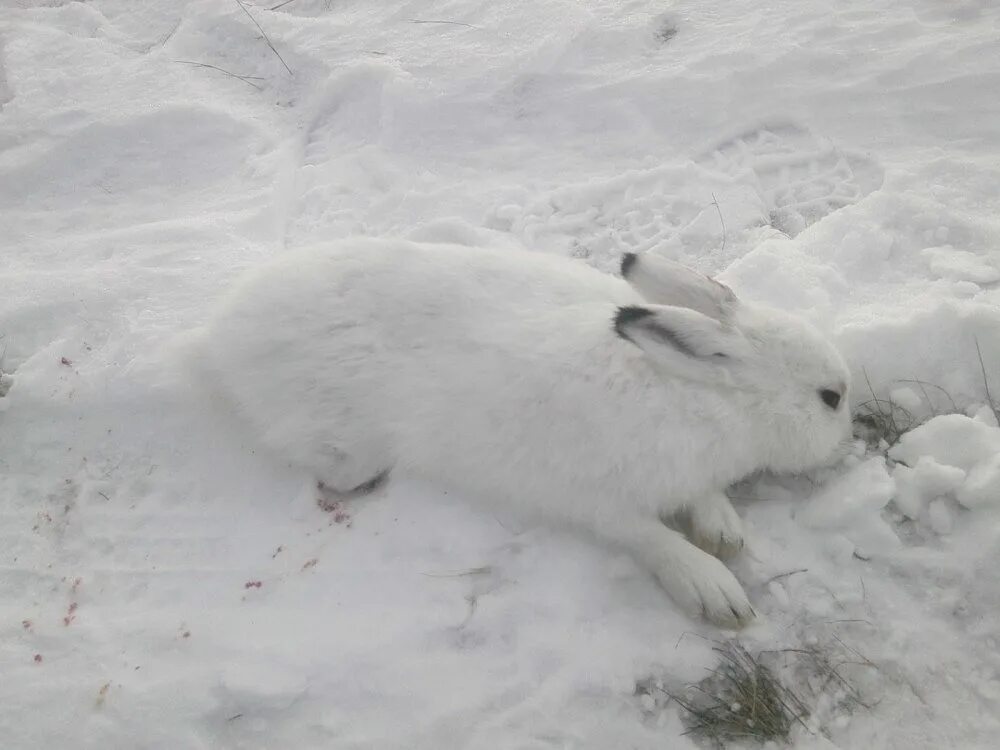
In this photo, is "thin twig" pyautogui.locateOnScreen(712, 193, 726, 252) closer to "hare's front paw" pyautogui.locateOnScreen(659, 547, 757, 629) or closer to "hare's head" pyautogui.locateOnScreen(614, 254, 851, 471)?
"hare's head" pyautogui.locateOnScreen(614, 254, 851, 471)

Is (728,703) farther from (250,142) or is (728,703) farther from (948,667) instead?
(250,142)

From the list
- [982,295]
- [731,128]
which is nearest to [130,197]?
[731,128]

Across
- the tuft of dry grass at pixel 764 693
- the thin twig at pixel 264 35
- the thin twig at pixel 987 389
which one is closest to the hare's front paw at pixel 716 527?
the tuft of dry grass at pixel 764 693

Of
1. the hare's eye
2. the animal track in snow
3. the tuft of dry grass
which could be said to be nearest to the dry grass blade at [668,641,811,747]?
the tuft of dry grass

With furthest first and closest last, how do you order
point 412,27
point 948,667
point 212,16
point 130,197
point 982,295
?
point 212,16
point 412,27
point 130,197
point 982,295
point 948,667

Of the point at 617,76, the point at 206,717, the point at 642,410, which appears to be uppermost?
the point at 617,76

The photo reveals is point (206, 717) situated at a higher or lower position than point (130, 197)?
lower

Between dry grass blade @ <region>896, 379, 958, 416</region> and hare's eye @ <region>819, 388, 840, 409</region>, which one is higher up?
hare's eye @ <region>819, 388, 840, 409</region>
